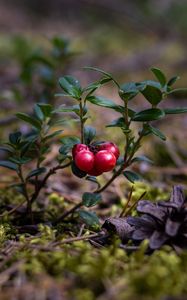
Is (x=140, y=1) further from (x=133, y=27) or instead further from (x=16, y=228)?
(x=16, y=228)

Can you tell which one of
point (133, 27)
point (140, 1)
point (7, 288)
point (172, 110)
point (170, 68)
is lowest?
point (7, 288)

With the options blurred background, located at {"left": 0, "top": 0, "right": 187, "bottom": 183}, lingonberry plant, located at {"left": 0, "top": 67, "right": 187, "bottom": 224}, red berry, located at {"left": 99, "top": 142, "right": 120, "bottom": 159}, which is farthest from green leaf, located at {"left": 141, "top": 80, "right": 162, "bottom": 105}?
blurred background, located at {"left": 0, "top": 0, "right": 187, "bottom": 183}

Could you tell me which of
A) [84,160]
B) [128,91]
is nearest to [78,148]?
[84,160]

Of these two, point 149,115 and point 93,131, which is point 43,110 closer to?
point 93,131

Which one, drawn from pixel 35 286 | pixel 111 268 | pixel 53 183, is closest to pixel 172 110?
pixel 111 268

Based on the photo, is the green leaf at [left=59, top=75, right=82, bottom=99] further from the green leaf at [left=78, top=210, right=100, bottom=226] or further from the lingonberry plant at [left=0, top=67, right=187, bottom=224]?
the green leaf at [left=78, top=210, right=100, bottom=226]

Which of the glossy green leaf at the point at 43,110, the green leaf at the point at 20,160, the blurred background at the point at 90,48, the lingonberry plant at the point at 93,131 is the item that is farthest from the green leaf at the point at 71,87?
the blurred background at the point at 90,48
